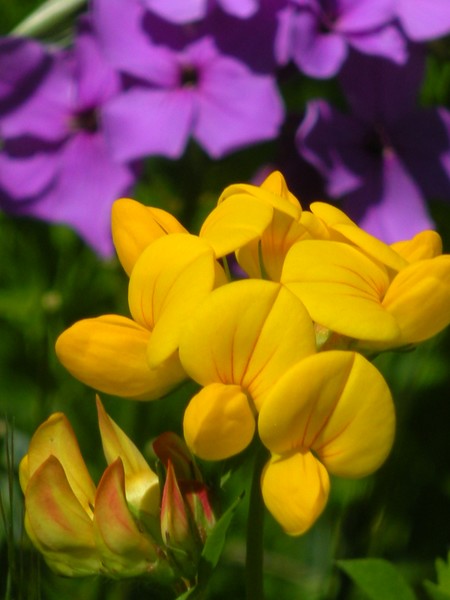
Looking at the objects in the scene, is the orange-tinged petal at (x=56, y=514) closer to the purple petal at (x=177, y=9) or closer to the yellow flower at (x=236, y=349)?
the yellow flower at (x=236, y=349)

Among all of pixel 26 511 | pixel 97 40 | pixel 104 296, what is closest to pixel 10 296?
pixel 104 296

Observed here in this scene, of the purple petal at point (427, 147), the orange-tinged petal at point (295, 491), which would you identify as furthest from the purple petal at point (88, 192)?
the orange-tinged petal at point (295, 491)

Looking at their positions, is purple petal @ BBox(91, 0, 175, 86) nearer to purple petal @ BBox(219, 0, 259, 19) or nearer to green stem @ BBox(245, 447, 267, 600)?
purple petal @ BBox(219, 0, 259, 19)

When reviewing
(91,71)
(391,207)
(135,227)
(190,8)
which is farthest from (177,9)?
(135,227)

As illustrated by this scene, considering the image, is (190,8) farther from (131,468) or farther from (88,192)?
(131,468)

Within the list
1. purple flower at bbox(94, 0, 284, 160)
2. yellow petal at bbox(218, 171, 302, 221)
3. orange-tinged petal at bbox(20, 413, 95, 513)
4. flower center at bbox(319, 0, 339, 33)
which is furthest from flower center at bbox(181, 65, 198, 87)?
orange-tinged petal at bbox(20, 413, 95, 513)

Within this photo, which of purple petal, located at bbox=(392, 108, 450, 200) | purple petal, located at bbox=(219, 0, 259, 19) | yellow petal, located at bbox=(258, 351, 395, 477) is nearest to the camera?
yellow petal, located at bbox=(258, 351, 395, 477)

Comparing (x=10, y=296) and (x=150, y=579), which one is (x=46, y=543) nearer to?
(x=150, y=579)
